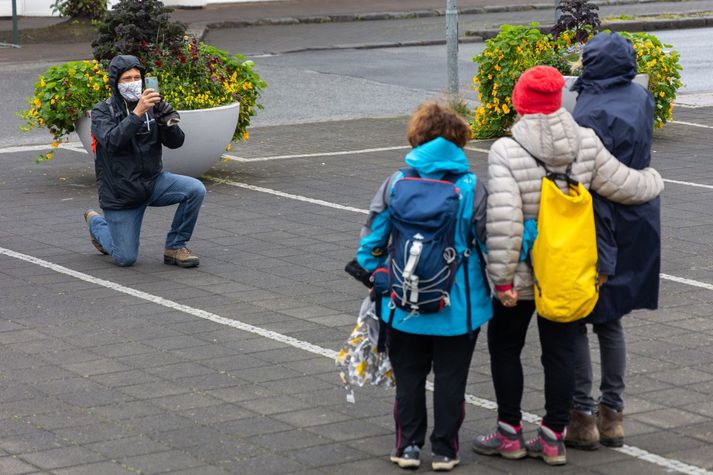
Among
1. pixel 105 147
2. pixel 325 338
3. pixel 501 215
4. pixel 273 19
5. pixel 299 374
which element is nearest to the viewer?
pixel 501 215

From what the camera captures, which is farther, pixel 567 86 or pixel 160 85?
pixel 567 86

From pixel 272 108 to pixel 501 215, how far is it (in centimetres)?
1218

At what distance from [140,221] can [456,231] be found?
441cm

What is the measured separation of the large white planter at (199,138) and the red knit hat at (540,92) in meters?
6.73

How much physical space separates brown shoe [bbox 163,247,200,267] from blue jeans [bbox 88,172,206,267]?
4cm

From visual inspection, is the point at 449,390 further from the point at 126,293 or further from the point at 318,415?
the point at 126,293

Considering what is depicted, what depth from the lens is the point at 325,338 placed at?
7.27m

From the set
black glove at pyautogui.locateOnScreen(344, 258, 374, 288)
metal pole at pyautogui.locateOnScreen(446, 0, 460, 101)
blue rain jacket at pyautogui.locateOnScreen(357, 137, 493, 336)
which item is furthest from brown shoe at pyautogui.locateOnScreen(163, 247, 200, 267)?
metal pole at pyautogui.locateOnScreen(446, 0, 460, 101)

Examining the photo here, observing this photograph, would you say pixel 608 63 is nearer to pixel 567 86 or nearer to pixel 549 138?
pixel 549 138

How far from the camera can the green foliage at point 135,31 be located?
11789 millimetres

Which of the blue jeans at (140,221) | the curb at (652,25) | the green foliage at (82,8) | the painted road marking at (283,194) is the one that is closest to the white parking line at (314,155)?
the painted road marking at (283,194)

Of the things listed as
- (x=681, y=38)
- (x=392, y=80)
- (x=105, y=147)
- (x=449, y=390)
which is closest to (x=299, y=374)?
(x=449, y=390)

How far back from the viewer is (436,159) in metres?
5.17

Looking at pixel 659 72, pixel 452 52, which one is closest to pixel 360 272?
pixel 659 72
